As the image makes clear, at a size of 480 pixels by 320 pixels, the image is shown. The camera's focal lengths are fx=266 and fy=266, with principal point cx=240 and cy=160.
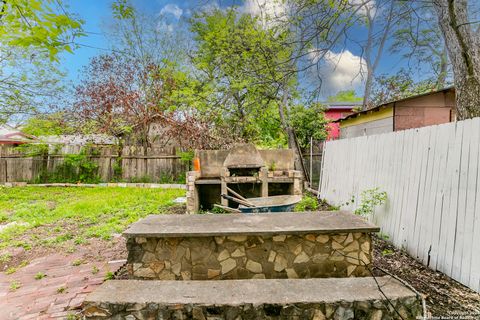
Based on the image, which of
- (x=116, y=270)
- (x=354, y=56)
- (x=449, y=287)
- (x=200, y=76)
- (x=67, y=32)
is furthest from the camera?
(x=200, y=76)

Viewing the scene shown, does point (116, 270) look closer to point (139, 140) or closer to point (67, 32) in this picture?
point (67, 32)

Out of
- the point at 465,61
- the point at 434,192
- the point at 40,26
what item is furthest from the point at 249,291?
the point at 465,61

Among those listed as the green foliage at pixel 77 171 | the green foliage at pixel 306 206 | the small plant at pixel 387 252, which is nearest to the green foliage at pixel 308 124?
the green foliage at pixel 306 206

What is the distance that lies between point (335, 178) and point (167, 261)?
481 centimetres

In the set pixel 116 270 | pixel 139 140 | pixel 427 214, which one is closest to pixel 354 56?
pixel 427 214

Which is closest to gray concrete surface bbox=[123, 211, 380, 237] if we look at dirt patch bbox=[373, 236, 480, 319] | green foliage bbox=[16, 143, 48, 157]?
dirt patch bbox=[373, 236, 480, 319]

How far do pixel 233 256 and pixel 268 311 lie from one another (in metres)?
0.74

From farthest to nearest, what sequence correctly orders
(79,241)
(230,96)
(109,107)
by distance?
(109,107) → (230,96) → (79,241)

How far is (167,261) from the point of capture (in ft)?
8.70

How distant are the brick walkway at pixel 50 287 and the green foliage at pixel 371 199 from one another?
3.74 m

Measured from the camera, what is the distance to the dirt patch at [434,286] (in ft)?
6.98

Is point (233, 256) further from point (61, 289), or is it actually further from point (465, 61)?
point (465, 61)

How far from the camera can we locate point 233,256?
2637 mm

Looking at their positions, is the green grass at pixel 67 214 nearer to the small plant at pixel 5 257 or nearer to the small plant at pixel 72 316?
the small plant at pixel 5 257
